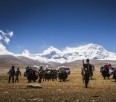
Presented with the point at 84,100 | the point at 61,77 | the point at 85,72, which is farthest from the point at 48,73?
the point at 84,100

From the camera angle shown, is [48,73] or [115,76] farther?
[48,73]

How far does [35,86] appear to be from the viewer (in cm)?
2516

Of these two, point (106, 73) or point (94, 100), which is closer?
point (94, 100)

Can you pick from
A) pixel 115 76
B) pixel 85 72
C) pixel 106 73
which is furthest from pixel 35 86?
pixel 106 73

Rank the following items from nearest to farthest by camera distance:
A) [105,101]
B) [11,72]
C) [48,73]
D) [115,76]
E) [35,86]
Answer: [105,101]
[35,86]
[115,76]
[11,72]
[48,73]

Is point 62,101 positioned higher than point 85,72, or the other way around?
point 85,72

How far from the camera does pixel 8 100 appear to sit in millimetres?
15273

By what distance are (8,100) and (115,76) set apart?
86.3ft

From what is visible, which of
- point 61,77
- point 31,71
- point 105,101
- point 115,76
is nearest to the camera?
point 105,101

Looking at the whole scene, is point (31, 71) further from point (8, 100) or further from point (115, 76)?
point (8, 100)

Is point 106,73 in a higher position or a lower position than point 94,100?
higher

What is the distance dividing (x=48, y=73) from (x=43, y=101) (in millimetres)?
38050

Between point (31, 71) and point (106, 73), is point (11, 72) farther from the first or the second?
point (106, 73)

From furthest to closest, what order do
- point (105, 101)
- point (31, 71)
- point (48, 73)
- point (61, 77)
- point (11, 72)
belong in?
1. point (48, 73)
2. point (61, 77)
3. point (11, 72)
4. point (31, 71)
5. point (105, 101)
